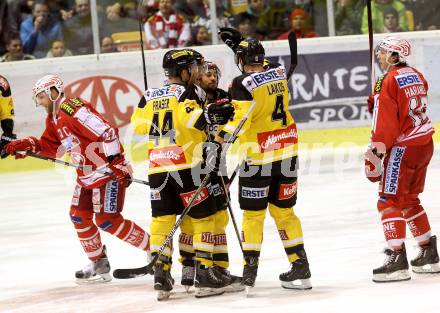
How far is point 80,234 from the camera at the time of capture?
286 inches

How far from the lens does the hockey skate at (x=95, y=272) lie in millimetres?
7246

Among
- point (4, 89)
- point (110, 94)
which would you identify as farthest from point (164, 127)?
point (110, 94)

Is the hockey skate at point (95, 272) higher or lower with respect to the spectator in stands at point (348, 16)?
lower

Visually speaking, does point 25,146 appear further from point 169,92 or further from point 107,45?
point 107,45

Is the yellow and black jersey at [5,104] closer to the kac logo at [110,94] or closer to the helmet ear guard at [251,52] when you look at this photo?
the kac logo at [110,94]

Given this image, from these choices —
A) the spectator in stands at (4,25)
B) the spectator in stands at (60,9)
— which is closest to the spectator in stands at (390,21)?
the spectator in stands at (60,9)

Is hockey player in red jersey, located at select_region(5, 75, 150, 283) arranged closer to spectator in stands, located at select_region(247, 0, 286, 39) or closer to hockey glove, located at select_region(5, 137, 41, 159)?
hockey glove, located at select_region(5, 137, 41, 159)

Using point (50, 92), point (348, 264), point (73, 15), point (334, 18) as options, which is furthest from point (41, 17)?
point (348, 264)

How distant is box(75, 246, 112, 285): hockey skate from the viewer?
285 inches

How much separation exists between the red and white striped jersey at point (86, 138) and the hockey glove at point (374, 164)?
1.62 meters

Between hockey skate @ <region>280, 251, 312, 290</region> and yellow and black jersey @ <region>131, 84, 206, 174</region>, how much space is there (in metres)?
0.81

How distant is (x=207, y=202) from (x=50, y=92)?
54.7 inches

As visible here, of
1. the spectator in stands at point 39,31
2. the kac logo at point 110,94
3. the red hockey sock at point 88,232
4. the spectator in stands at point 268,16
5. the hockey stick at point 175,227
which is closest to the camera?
the hockey stick at point 175,227

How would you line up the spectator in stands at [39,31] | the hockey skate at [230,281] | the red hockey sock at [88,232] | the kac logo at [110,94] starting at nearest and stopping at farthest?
the hockey skate at [230,281], the red hockey sock at [88,232], the kac logo at [110,94], the spectator in stands at [39,31]
